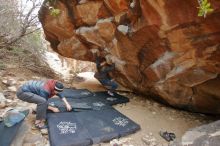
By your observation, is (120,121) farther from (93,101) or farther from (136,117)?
(93,101)

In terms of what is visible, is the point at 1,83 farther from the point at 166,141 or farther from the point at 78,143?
the point at 166,141

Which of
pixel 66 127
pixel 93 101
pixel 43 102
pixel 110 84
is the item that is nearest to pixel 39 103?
pixel 43 102

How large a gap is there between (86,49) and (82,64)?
3.50 metres

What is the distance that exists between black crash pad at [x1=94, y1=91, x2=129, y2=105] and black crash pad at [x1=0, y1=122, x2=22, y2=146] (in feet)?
7.36

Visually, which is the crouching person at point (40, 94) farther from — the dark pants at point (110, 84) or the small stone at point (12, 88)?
the dark pants at point (110, 84)

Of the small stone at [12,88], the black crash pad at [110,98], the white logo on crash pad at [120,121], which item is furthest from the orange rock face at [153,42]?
the small stone at [12,88]

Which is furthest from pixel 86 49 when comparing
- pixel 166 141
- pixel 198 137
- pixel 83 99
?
pixel 198 137

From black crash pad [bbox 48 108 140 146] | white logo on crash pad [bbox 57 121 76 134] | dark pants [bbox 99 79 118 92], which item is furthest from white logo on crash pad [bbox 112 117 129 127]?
dark pants [bbox 99 79 118 92]

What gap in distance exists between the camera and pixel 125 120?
5.10m

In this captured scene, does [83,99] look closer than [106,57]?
Yes

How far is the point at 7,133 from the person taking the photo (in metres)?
3.96

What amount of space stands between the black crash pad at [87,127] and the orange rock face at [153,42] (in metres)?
1.27

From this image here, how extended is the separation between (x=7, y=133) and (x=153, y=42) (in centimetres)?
286

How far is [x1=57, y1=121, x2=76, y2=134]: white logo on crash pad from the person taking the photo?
442 centimetres
